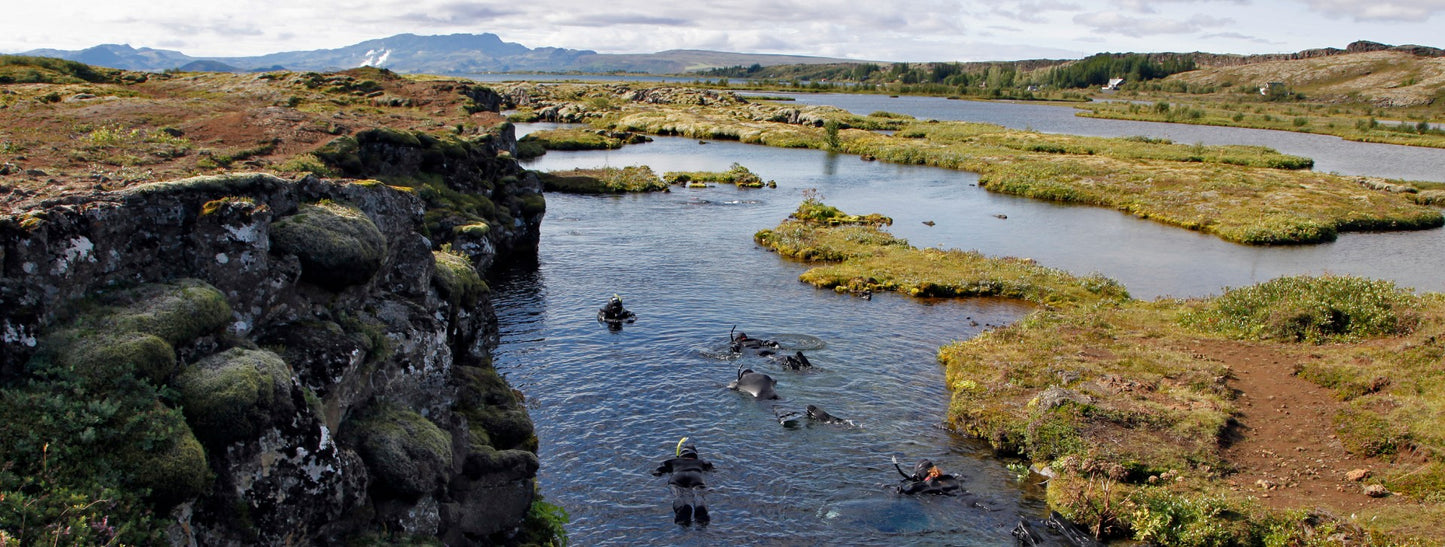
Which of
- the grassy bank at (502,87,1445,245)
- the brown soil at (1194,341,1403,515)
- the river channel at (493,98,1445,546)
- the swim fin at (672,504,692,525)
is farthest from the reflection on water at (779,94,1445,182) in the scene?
the swim fin at (672,504,692,525)

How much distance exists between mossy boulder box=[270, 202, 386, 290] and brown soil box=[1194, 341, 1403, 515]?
24.8m

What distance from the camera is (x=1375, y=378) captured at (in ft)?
96.0

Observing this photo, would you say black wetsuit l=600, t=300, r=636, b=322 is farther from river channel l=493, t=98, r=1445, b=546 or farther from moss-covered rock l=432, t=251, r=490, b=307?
moss-covered rock l=432, t=251, r=490, b=307

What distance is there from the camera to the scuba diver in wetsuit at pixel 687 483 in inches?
908

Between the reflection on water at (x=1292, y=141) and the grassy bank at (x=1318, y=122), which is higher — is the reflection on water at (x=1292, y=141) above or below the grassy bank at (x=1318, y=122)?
below

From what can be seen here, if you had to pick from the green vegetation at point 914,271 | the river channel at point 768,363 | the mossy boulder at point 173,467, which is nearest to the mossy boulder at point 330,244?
the mossy boulder at point 173,467

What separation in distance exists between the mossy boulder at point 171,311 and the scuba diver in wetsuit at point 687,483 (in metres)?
13.0

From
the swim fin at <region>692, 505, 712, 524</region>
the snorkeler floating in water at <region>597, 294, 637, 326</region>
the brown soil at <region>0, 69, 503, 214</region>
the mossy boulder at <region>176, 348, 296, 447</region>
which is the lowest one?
the swim fin at <region>692, 505, 712, 524</region>

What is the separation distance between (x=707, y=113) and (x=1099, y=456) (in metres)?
157

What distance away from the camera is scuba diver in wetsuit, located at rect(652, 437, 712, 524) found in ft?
75.7

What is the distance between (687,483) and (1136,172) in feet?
278

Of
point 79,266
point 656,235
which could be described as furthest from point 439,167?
point 79,266

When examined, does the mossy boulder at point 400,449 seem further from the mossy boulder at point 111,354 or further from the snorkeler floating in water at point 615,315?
the snorkeler floating in water at point 615,315

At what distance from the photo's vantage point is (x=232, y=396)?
517 inches
